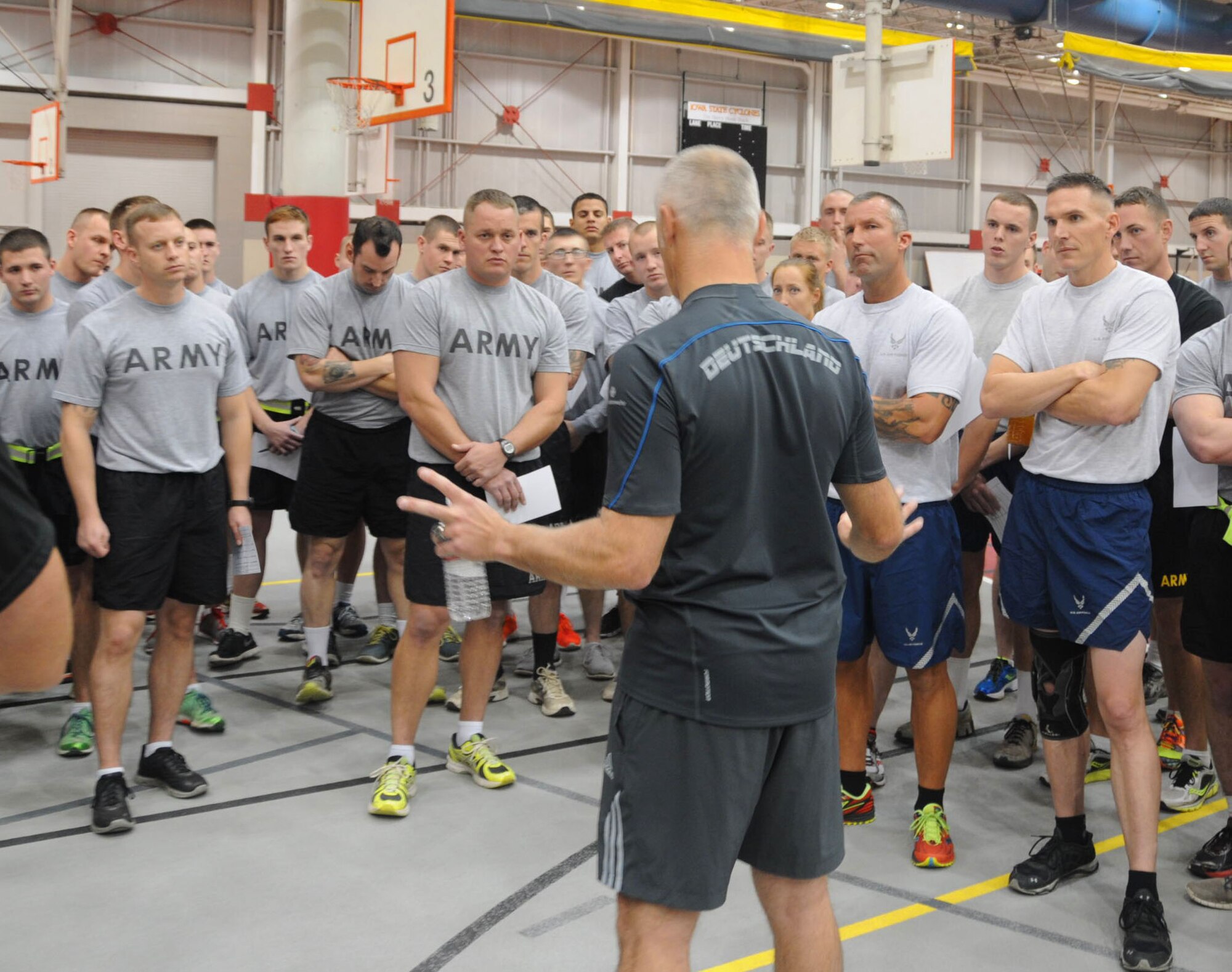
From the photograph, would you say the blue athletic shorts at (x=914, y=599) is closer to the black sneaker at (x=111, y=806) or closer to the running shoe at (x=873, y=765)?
the running shoe at (x=873, y=765)

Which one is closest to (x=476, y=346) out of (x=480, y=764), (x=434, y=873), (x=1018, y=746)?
(x=480, y=764)

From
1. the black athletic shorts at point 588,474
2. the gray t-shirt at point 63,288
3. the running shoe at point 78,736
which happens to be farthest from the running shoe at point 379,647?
the gray t-shirt at point 63,288

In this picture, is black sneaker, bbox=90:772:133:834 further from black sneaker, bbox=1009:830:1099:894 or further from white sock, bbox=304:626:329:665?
black sneaker, bbox=1009:830:1099:894

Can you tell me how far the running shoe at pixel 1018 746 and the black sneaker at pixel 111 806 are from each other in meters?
3.14

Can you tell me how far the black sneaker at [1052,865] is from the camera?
352cm

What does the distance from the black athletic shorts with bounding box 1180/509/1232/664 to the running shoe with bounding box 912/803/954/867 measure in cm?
91

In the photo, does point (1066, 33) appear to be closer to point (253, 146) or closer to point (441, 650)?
point (253, 146)

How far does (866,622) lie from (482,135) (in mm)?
16406

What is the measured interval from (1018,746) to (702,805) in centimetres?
294

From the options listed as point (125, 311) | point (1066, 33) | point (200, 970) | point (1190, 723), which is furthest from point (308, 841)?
point (1066, 33)

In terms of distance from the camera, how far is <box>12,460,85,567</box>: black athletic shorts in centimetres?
485

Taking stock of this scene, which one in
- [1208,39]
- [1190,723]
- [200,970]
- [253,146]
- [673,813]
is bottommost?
[200,970]

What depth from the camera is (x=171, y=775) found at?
4.24m

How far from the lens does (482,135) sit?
1897 cm
